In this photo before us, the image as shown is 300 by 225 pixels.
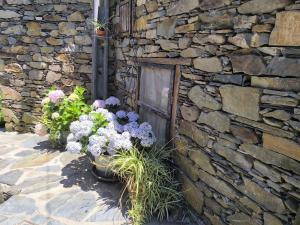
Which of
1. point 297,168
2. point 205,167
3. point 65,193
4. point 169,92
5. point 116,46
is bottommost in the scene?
point 65,193

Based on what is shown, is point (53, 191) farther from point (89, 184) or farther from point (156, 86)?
point (156, 86)

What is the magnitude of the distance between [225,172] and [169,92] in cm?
108

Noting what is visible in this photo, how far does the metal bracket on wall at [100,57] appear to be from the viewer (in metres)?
4.50

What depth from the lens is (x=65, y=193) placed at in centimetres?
309

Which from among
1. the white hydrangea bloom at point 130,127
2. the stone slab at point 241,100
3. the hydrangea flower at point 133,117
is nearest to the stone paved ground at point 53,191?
the white hydrangea bloom at point 130,127

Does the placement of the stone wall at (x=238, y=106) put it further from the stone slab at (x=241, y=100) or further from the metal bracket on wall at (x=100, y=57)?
the metal bracket on wall at (x=100, y=57)

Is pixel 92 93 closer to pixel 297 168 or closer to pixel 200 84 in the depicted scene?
pixel 200 84

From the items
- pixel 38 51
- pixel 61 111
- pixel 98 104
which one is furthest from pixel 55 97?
pixel 38 51

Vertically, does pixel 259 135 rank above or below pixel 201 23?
below

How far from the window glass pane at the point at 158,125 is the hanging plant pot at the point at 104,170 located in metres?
0.62

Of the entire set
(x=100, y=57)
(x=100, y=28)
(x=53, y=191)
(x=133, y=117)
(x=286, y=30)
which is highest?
(x=100, y=28)

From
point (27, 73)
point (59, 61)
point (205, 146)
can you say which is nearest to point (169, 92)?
point (205, 146)

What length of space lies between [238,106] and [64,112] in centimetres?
276

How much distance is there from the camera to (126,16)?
3977mm
